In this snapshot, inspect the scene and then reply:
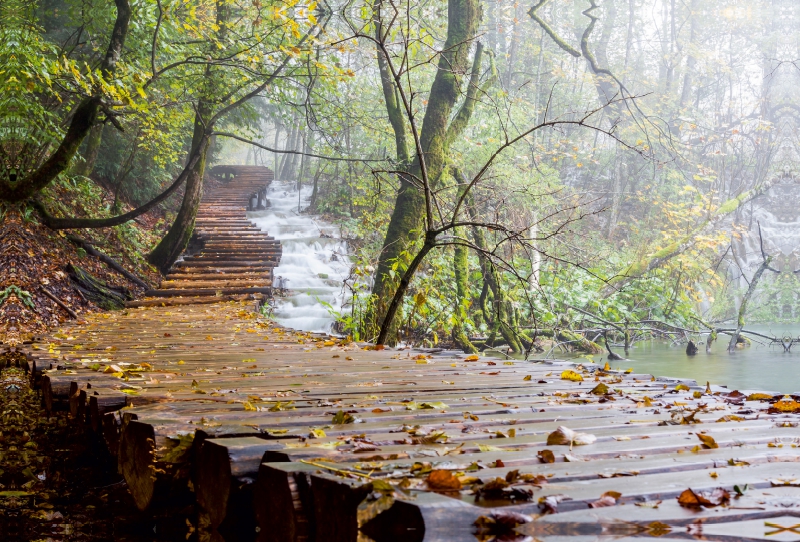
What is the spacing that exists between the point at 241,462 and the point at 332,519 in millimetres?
430

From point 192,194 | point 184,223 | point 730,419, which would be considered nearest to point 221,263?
point 184,223

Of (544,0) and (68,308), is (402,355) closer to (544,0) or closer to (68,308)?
(68,308)

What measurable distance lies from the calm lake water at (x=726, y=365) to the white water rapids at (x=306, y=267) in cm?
480

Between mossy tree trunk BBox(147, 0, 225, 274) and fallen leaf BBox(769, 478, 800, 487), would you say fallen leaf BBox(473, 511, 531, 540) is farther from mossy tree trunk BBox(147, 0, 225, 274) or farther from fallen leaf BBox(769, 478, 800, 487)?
mossy tree trunk BBox(147, 0, 225, 274)

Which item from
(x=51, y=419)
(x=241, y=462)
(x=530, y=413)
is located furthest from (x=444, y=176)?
(x=241, y=462)

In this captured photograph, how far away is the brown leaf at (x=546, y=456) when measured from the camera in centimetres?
169

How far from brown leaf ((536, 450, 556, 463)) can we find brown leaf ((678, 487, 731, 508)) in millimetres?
385

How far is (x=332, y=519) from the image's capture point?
4.22ft

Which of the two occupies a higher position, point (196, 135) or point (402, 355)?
point (196, 135)

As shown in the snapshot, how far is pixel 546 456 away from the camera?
170 cm

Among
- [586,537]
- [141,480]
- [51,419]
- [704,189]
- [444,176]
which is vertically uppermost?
[704,189]

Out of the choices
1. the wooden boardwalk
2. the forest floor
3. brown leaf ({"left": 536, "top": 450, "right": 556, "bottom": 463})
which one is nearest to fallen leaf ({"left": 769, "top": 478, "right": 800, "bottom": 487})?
the wooden boardwalk

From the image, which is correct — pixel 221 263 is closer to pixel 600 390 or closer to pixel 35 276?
pixel 35 276

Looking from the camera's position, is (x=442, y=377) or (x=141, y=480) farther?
(x=442, y=377)
